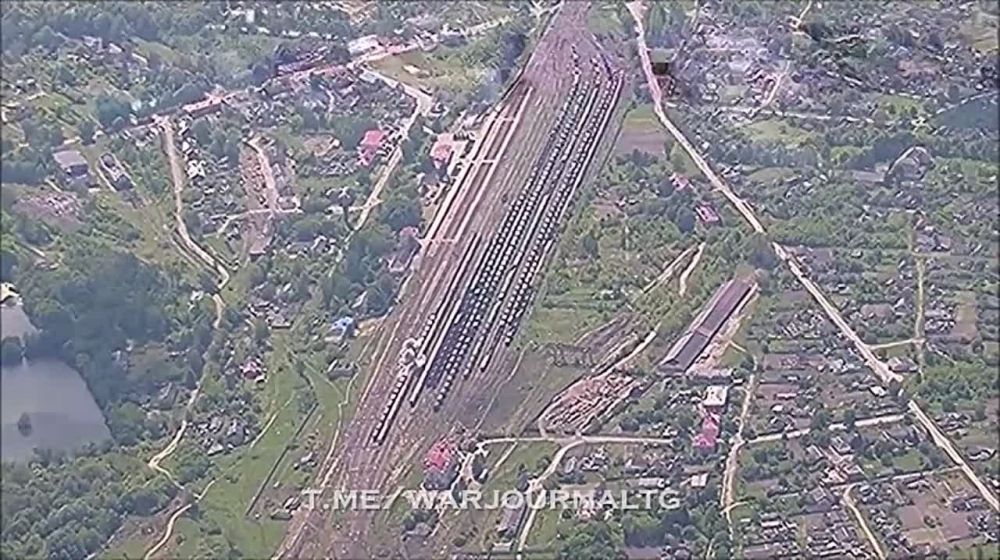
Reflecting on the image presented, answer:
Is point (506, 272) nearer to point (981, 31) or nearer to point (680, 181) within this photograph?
point (680, 181)

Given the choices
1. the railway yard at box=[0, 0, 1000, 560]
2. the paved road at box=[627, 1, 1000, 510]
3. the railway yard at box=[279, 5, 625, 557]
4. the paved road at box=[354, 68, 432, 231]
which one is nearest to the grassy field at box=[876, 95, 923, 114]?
the railway yard at box=[0, 0, 1000, 560]

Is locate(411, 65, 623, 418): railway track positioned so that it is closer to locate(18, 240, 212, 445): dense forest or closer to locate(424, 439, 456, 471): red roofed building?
locate(424, 439, 456, 471): red roofed building

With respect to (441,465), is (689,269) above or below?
above

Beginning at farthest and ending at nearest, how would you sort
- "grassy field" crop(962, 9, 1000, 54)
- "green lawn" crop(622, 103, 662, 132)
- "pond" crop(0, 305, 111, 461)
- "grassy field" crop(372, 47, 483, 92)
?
"grassy field" crop(372, 47, 483, 92) → "grassy field" crop(962, 9, 1000, 54) → "green lawn" crop(622, 103, 662, 132) → "pond" crop(0, 305, 111, 461)

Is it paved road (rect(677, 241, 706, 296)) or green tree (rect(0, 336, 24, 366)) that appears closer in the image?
green tree (rect(0, 336, 24, 366))

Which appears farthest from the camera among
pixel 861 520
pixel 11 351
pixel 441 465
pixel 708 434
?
pixel 708 434

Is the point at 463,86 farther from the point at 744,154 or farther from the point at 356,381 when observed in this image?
the point at 356,381

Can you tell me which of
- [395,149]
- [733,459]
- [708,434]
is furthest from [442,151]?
[733,459]
